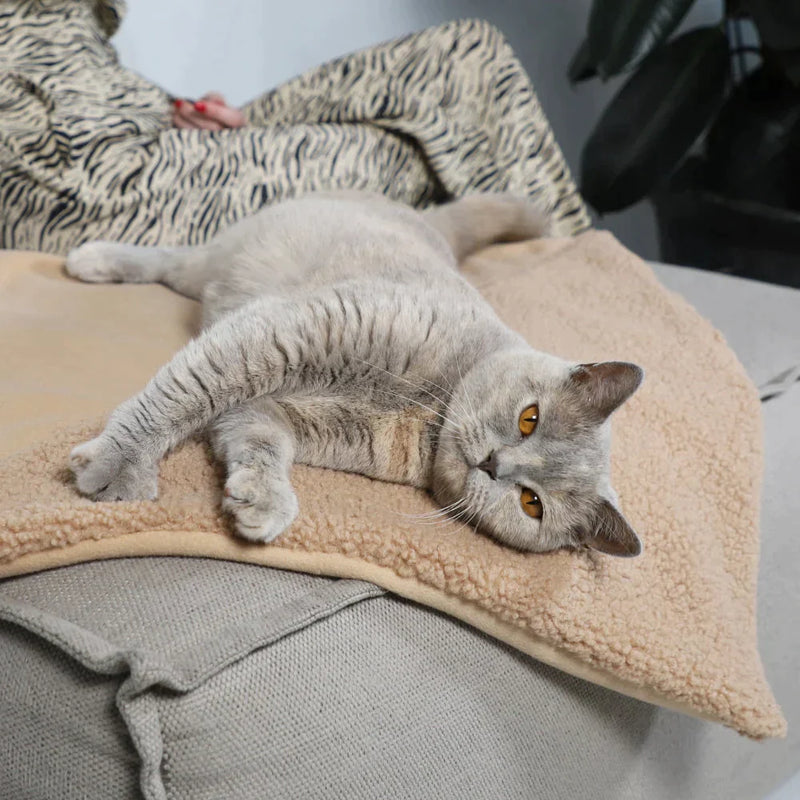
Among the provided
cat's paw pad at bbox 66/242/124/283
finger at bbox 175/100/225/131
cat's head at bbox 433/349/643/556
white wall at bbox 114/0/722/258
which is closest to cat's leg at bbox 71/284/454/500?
cat's head at bbox 433/349/643/556

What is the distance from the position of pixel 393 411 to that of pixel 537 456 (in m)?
0.21

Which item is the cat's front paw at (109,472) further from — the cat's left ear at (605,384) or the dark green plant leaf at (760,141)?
the dark green plant leaf at (760,141)

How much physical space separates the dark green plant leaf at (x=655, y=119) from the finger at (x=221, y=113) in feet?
3.45

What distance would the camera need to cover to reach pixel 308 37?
237 cm

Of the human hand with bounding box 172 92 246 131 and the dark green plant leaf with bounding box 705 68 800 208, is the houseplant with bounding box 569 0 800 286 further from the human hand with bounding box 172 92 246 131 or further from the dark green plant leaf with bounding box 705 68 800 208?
the human hand with bounding box 172 92 246 131

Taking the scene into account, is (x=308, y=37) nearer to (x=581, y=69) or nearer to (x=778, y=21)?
(x=581, y=69)

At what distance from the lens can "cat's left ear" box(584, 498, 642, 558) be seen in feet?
3.08

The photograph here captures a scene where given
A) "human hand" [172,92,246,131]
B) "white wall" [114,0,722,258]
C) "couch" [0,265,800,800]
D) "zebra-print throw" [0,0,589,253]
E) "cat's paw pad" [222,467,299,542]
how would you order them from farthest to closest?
"white wall" [114,0,722,258], "human hand" [172,92,246,131], "zebra-print throw" [0,0,589,253], "cat's paw pad" [222,467,299,542], "couch" [0,265,800,800]

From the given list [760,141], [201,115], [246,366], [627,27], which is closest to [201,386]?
[246,366]

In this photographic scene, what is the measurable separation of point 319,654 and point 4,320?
33.7 inches

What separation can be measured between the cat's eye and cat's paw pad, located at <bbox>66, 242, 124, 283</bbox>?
919 millimetres

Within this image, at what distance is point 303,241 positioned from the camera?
4.37 feet

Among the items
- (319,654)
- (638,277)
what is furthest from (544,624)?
(638,277)

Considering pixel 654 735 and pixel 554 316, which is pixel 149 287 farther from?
pixel 654 735
